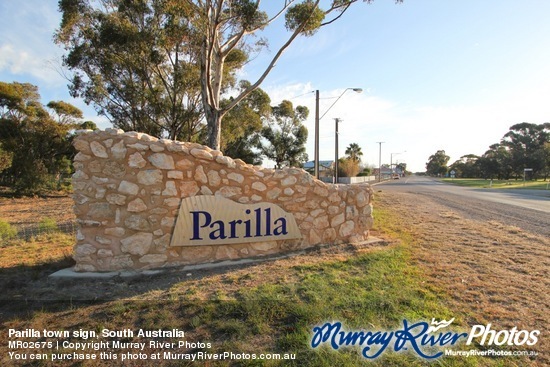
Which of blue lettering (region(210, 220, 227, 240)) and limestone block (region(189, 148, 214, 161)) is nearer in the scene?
limestone block (region(189, 148, 214, 161))

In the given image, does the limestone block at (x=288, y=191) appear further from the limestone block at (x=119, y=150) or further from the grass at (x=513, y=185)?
the grass at (x=513, y=185)

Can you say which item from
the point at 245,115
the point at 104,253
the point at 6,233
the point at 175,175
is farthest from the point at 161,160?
the point at 245,115

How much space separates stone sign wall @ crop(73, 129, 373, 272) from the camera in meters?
4.03

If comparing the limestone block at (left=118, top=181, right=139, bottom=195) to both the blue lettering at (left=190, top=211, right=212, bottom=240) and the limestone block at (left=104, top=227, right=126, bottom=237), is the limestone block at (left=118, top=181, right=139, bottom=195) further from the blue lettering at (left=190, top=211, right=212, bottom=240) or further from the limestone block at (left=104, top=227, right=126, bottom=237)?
the blue lettering at (left=190, top=211, right=212, bottom=240)

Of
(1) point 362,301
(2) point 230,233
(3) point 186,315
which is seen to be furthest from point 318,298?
(2) point 230,233

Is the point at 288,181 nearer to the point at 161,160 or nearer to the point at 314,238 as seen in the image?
the point at 314,238

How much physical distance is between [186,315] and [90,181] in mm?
2426

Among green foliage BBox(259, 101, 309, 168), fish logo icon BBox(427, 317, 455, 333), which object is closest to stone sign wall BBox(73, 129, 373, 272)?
fish logo icon BBox(427, 317, 455, 333)

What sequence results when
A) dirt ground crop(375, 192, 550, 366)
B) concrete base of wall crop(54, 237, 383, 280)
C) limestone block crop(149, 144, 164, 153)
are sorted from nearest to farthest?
dirt ground crop(375, 192, 550, 366)
concrete base of wall crop(54, 237, 383, 280)
limestone block crop(149, 144, 164, 153)

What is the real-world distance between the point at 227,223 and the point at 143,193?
131 centimetres

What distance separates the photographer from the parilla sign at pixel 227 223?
14.3ft

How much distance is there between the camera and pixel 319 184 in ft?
17.3

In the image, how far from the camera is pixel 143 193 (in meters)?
4.14

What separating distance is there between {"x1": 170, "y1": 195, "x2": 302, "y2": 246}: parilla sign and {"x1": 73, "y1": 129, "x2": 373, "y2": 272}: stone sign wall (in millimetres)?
68
